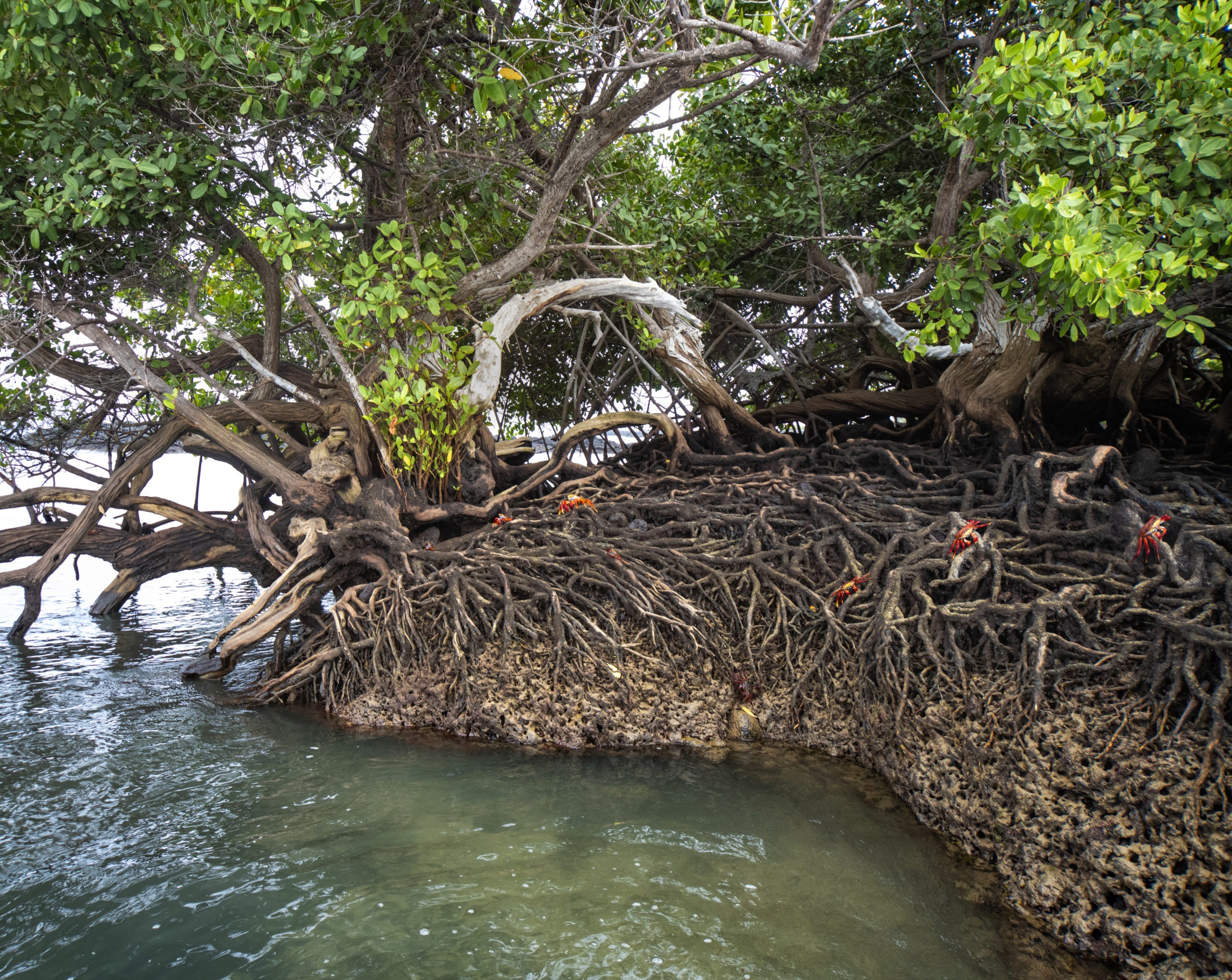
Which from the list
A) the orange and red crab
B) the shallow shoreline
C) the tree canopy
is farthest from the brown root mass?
the tree canopy

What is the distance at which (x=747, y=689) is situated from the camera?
4539 mm

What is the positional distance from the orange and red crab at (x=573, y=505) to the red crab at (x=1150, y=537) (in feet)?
11.2

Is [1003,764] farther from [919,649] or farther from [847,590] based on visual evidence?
[847,590]

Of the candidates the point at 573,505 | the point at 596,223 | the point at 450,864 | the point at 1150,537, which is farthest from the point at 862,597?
the point at 596,223

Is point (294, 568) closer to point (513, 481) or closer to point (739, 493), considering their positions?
point (513, 481)

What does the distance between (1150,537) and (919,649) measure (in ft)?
3.97

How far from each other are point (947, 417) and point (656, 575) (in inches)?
124

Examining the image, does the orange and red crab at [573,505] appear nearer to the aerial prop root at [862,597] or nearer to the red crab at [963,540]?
the aerial prop root at [862,597]

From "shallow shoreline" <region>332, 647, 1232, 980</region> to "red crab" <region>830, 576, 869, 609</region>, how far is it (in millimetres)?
542

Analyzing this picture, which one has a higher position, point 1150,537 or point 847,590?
point 1150,537

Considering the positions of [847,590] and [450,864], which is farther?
[847,590]

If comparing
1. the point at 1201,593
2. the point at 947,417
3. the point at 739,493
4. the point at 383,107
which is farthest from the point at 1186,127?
the point at 383,107

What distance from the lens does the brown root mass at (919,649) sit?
2.75 metres

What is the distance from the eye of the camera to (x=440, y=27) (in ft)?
16.2
